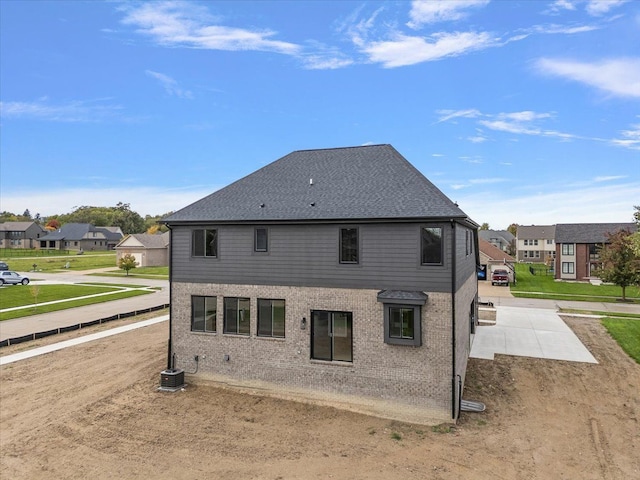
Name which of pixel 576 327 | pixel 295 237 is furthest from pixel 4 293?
pixel 576 327

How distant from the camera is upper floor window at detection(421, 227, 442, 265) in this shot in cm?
1267

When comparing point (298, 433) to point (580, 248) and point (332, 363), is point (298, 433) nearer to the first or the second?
point (332, 363)

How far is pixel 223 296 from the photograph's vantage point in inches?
606

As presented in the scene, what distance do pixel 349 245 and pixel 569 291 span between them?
121 ft

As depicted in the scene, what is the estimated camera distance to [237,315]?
599 inches

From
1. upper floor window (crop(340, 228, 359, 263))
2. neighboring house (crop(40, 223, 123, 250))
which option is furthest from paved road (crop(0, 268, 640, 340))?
neighboring house (crop(40, 223, 123, 250))

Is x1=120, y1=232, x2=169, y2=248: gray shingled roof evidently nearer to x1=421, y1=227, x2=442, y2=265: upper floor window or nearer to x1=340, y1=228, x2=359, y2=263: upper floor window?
x1=340, y1=228, x2=359, y2=263: upper floor window

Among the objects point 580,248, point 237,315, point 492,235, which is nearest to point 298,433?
point 237,315

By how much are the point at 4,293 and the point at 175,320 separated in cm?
3096

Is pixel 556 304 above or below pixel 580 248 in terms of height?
below

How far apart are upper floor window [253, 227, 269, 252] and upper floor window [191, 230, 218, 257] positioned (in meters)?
1.70

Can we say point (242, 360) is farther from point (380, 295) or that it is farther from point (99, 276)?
point (99, 276)

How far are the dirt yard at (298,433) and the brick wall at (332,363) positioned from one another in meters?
0.58

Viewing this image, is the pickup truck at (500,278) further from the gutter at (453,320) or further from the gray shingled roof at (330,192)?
the gutter at (453,320)
